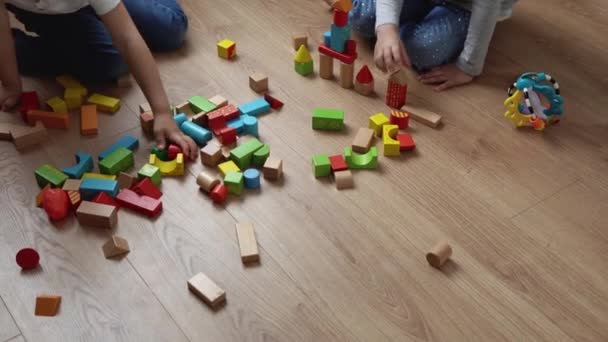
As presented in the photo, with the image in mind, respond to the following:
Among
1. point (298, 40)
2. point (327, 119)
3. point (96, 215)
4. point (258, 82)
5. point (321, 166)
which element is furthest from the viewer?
point (298, 40)

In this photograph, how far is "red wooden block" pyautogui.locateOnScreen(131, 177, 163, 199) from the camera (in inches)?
47.2

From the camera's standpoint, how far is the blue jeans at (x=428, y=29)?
59.5 inches

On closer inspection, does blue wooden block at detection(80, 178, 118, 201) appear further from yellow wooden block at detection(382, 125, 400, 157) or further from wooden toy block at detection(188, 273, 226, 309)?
yellow wooden block at detection(382, 125, 400, 157)

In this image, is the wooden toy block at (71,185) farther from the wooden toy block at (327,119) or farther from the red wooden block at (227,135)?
the wooden toy block at (327,119)

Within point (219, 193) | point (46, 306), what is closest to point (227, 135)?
point (219, 193)

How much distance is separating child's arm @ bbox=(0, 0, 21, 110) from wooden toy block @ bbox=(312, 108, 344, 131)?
674 mm

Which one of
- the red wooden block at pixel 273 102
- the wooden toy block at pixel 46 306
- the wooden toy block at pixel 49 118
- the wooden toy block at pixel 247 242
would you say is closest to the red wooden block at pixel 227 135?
the red wooden block at pixel 273 102

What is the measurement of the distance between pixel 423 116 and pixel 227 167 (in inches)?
17.9

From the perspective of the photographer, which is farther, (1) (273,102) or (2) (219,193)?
(1) (273,102)

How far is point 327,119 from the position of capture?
1.34 metres

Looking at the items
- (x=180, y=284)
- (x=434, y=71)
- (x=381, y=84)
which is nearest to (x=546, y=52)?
(x=434, y=71)

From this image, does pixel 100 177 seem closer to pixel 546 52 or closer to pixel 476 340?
pixel 476 340

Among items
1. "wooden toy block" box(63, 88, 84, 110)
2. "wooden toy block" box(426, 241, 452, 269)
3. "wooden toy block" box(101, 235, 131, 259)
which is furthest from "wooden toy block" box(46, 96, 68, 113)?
"wooden toy block" box(426, 241, 452, 269)

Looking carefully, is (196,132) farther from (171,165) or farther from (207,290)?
(207,290)
